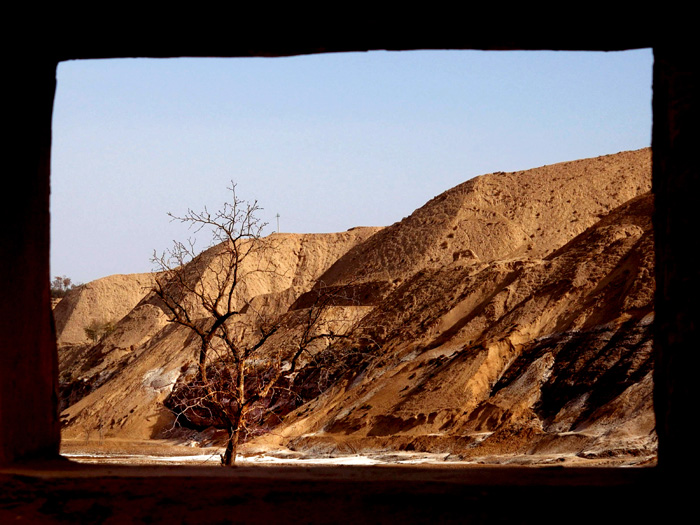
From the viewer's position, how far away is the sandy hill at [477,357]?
18250mm

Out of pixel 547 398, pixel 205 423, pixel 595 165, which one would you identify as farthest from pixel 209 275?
pixel 547 398

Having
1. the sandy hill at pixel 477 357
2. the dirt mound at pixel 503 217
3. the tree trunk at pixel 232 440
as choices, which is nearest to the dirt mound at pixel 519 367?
the sandy hill at pixel 477 357

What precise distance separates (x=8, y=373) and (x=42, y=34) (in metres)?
1.43

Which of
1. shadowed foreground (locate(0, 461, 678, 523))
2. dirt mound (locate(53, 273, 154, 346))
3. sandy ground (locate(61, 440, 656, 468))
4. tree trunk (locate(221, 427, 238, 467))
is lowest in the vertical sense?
sandy ground (locate(61, 440, 656, 468))

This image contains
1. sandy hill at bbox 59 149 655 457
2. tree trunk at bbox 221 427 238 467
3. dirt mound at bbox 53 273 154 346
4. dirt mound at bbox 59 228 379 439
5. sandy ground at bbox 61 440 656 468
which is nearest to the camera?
tree trunk at bbox 221 427 238 467

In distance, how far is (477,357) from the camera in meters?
21.5

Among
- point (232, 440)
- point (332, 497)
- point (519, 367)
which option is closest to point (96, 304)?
point (519, 367)

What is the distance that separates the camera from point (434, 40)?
3.64m

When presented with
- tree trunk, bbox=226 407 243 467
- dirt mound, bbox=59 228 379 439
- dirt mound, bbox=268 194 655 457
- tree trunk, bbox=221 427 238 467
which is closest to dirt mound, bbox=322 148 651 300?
dirt mound, bbox=59 228 379 439

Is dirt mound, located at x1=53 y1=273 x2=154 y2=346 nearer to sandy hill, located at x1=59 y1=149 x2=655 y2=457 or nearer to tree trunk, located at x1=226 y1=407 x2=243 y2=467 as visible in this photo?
sandy hill, located at x1=59 y1=149 x2=655 y2=457

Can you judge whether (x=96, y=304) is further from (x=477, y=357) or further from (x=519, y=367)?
(x=519, y=367)

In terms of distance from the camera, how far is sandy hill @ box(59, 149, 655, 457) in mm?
18250

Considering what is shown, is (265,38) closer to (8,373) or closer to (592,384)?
(8,373)

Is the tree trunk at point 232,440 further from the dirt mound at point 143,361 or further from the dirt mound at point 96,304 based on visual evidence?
the dirt mound at point 96,304
